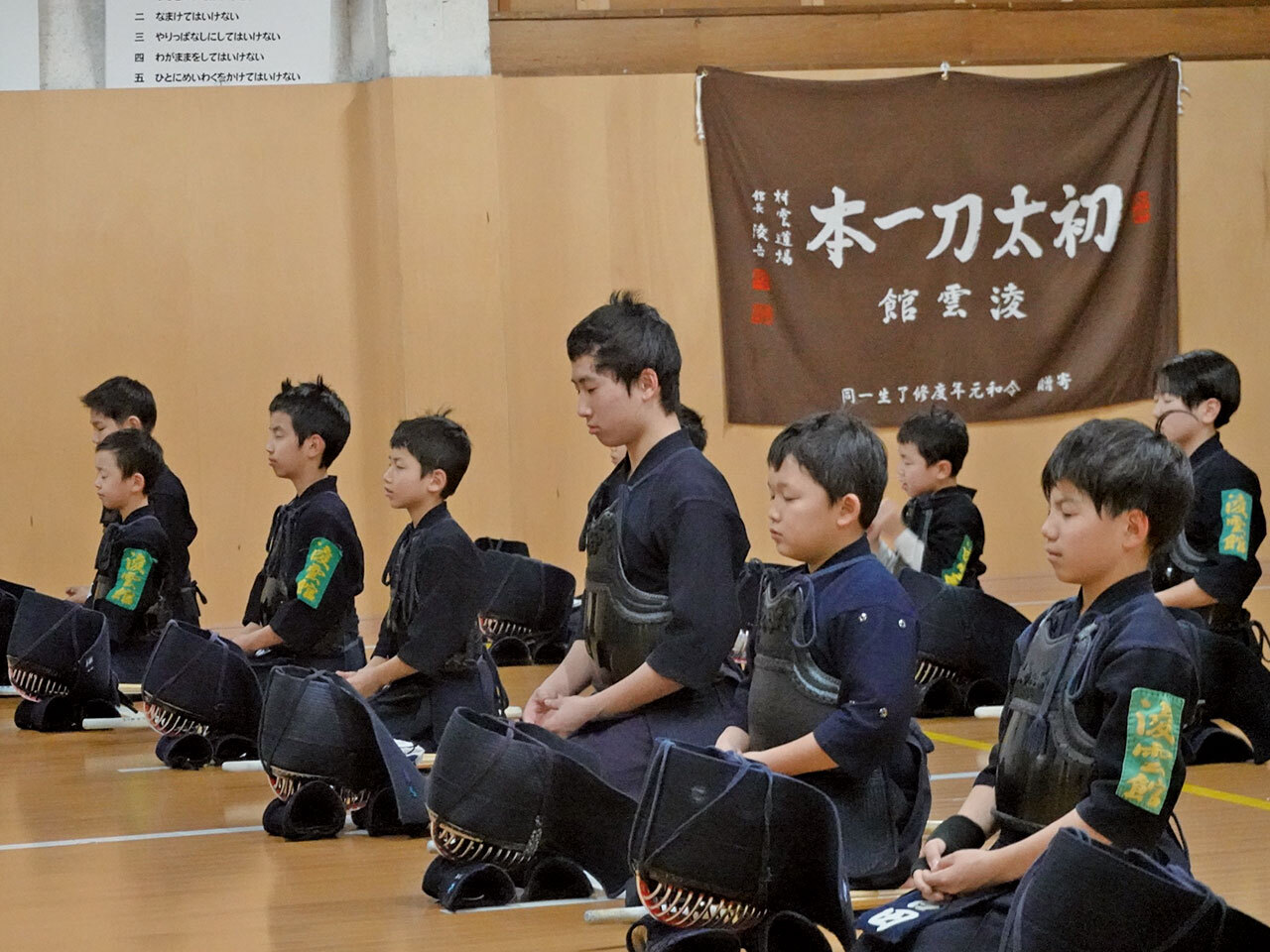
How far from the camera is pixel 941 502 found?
5816 millimetres

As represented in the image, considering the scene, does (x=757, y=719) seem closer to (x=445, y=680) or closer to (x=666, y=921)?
(x=666, y=921)

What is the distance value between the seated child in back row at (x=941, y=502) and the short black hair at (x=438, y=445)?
1.90 metres

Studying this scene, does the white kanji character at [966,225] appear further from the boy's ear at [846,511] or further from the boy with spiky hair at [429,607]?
the boy's ear at [846,511]

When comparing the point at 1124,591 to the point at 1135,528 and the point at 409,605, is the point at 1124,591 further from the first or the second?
the point at 409,605

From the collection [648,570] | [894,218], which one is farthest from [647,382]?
[894,218]

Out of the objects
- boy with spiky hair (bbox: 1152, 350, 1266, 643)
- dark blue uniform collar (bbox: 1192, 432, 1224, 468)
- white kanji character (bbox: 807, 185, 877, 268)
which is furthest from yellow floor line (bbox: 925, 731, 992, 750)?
white kanji character (bbox: 807, 185, 877, 268)

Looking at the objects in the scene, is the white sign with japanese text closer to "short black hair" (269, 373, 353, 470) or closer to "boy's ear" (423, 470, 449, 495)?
"short black hair" (269, 373, 353, 470)

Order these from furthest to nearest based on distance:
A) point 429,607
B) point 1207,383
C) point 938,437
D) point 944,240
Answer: point 944,240, point 938,437, point 1207,383, point 429,607

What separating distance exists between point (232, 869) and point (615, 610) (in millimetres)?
973

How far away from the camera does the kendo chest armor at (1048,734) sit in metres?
2.29

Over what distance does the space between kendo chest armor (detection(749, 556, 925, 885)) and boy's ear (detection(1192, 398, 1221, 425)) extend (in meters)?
2.21

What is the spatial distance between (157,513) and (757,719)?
3.58 m

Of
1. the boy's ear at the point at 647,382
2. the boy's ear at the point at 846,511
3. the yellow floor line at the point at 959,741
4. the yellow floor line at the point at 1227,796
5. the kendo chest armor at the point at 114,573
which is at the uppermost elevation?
the boy's ear at the point at 647,382

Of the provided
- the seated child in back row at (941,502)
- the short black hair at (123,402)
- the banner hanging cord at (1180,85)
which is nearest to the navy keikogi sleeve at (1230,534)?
the seated child in back row at (941,502)
